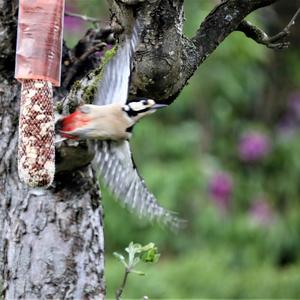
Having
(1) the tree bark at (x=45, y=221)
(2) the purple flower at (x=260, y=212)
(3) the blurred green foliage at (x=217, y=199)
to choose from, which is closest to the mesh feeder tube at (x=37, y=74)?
(1) the tree bark at (x=45, y=221)

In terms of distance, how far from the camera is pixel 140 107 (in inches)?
89.0

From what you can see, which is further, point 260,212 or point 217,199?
point 260,212

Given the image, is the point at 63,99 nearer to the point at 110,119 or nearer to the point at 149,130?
the point at 110,119

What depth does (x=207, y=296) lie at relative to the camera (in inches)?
195

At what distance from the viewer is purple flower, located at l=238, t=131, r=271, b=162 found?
619cm

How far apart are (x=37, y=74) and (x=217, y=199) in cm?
367

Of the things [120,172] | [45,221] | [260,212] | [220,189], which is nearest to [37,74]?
[120,172]

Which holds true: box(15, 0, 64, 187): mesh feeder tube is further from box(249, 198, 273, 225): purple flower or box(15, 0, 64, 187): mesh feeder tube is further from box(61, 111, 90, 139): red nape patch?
box(249, 198, 273, 225): purple flower

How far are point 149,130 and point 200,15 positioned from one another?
1.05m

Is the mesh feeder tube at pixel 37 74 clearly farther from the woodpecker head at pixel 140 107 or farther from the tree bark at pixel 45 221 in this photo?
the tree bark at pixel 45 221

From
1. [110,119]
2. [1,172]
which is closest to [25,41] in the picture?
[110,119]

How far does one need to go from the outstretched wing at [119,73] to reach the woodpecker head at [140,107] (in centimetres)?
2

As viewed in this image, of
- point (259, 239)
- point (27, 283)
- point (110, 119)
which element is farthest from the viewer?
point (259, 239)

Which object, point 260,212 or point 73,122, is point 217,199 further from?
Answer: point 73,122
